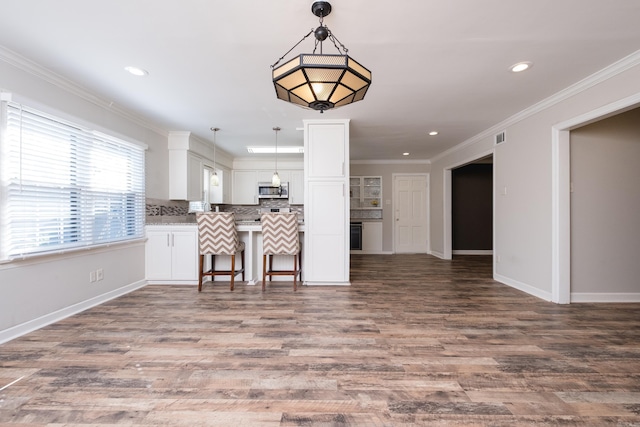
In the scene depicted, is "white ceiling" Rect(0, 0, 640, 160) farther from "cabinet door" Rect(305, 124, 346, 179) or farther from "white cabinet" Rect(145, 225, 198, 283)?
"white cabinet" Rect(145, 225, 198, 283)

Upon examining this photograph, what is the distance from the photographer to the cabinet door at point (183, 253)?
4.12 metres

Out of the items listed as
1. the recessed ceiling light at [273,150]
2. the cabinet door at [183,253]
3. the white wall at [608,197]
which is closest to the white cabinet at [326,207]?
the cabinet door at [183,253]

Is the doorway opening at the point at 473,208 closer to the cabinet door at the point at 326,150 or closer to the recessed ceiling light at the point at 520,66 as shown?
the cabinet door at the point at 326,150

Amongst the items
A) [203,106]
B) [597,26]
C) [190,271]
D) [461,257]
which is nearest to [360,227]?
[461,257]

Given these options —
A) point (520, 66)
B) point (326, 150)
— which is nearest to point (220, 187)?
point (326, 150)

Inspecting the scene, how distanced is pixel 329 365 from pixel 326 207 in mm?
2428

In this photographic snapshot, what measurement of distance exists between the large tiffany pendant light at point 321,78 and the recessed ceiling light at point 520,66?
1.71 meters

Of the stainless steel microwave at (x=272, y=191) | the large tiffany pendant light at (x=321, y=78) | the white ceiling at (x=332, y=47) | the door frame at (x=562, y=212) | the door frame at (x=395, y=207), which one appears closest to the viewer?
the large tiffany pendant light at (x=321, y=78)

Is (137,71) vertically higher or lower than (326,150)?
higher

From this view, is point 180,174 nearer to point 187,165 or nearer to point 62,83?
point 187,165

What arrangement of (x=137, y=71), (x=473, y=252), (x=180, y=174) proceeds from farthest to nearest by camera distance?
(x=473, y=252)
(x=180, y=174)
(x=137, y=71)

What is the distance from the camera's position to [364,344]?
7.29ft

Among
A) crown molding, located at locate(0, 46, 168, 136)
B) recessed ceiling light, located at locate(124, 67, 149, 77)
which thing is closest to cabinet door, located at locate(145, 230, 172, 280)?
crown molding, located at locate(0, 46, 168, 136)

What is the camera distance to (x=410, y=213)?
7.17 m
